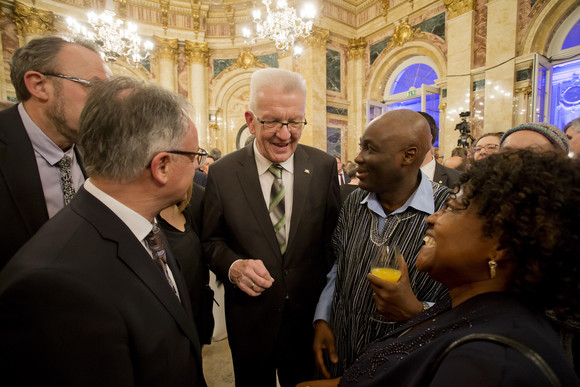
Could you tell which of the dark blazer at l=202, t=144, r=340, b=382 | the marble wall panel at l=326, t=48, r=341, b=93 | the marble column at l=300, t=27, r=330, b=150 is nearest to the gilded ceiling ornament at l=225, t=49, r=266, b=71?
the marble column at l=300, t=27, r=330, b=150

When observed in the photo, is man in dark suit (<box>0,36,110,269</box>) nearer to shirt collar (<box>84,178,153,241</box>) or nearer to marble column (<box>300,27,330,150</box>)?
shirt collar (<box>84,178,153,241</box>)

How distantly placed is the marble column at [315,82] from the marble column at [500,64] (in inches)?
192

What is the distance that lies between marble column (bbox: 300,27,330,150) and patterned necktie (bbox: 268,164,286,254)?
8.40 metres

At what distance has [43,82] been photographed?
1488 millimetres

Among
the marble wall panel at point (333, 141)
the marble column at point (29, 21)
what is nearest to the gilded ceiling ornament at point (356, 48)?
the marble wall panel at point (333, 141)

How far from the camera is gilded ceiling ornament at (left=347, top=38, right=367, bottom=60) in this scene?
1070cm

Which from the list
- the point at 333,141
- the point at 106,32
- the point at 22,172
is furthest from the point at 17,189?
the point at 333,141

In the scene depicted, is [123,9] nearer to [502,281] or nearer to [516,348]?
[502,281]

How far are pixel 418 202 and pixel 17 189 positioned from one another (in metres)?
1.89

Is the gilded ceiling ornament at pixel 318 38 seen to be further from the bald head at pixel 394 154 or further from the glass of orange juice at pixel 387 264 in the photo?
the glass of orange juice at pixel 387 264

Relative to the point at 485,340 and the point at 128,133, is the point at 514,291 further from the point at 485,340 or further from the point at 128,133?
the point at 128,133

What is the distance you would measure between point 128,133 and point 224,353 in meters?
3.07

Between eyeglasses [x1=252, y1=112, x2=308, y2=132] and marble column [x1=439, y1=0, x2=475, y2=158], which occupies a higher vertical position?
marble column [x1=439, y1=0, x2=475, y2=158]

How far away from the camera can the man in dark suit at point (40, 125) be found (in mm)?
1342
